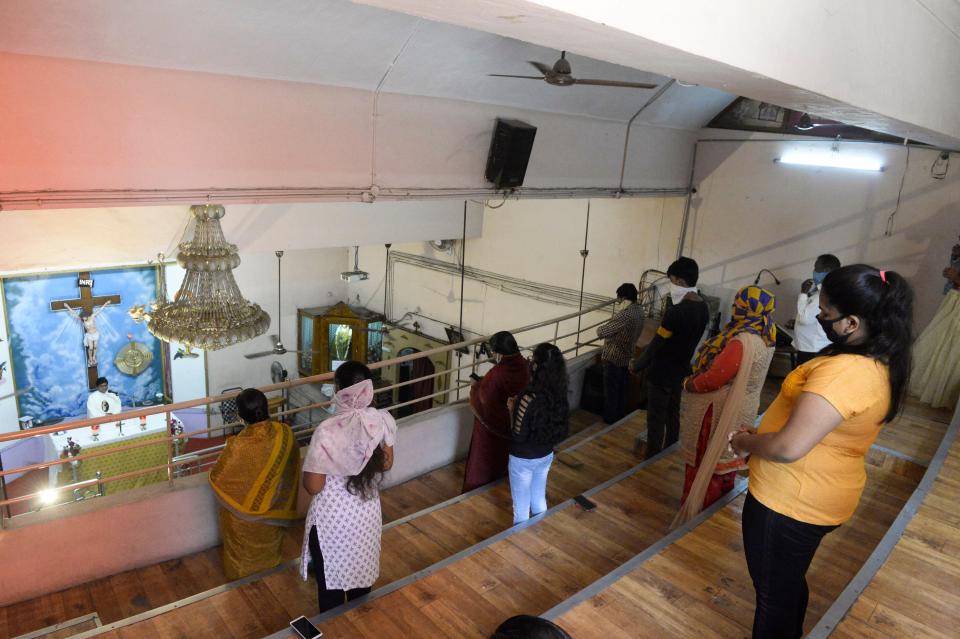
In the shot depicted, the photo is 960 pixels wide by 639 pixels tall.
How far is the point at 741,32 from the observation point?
5.46 feet

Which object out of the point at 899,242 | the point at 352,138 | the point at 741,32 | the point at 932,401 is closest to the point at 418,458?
the point at 352,138

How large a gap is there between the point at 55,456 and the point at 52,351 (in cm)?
156

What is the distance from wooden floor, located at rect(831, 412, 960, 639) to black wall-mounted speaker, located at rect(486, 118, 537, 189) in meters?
3.44

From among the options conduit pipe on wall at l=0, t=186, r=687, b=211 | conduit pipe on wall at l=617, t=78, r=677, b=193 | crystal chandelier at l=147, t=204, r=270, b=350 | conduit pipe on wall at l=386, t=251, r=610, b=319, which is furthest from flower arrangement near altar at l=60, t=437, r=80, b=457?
conduit pipe on wall at l=617, t=78, r=677, b=193

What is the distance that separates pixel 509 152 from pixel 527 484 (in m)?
2.65

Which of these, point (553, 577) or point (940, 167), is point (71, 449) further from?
point (940, 167)

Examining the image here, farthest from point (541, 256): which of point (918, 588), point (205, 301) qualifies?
point (918, 588)

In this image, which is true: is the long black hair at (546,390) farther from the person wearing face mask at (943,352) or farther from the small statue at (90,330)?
the small statue at (90,330)

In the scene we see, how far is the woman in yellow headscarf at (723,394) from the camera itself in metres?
3.14

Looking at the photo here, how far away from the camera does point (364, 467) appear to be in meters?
2.77

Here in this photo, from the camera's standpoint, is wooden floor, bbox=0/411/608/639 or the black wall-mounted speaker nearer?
wooden floor, bbox=0/411/608/639

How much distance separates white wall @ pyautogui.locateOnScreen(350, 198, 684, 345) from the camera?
7.77 m

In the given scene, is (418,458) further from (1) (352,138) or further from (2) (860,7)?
(2) (860,7)

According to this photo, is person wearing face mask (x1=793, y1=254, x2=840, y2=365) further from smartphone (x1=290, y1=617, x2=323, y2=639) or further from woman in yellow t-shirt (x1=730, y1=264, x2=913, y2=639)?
smartphone (x1=290, y1=617, x2=323, y2=639)
